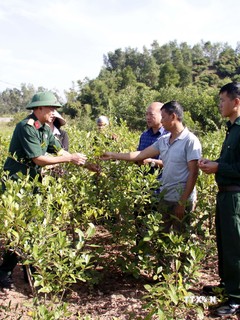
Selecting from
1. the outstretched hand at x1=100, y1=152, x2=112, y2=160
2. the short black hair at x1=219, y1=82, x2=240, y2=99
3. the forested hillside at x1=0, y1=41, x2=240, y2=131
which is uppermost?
the forested hillside at x1=0, y1=41, x2=240, y2=131

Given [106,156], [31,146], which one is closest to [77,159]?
[106,156]

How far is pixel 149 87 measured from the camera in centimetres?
3797

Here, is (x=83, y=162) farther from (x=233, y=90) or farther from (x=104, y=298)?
(x=233, y=90)

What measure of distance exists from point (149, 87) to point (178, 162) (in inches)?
Result: 1416

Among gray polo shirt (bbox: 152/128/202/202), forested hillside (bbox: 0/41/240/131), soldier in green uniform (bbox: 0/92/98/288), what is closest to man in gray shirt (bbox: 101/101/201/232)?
gray polo shirt (bbox: 152/128/202/202)

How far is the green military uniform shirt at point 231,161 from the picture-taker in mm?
2627

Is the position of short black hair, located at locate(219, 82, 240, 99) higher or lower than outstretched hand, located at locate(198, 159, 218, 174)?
higher

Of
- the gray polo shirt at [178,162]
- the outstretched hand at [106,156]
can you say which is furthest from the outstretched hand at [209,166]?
the outstretched hand at [106,156]

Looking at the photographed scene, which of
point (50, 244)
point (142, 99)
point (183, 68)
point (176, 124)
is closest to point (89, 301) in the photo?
point (50, 244)

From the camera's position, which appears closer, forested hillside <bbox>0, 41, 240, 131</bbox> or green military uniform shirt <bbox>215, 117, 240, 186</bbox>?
green military uniform shirt <bbox>215, 117, 240, 186</bbox>

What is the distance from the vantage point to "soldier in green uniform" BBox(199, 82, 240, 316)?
266cm

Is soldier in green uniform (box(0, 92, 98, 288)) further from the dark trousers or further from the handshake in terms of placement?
the dark trousers

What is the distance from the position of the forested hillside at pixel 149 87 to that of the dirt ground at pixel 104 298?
4441 mm

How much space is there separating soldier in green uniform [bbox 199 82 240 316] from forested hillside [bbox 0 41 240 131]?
4.57m
